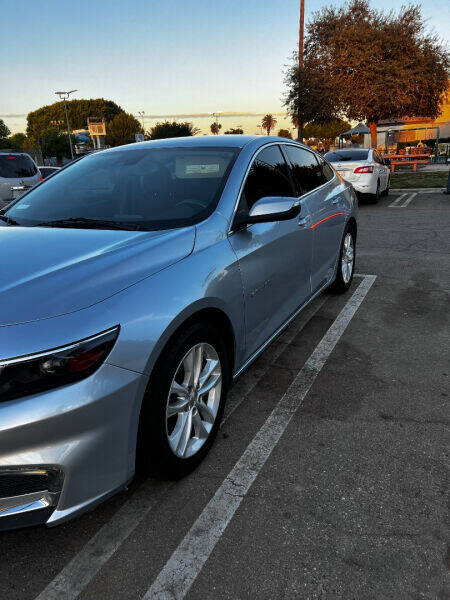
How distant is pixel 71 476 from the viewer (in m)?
1.71

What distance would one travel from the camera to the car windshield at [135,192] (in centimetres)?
269

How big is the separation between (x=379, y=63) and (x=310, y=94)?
123 inches

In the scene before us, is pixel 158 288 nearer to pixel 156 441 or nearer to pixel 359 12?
pixel 156 441

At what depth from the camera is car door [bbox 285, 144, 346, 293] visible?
3877 mm

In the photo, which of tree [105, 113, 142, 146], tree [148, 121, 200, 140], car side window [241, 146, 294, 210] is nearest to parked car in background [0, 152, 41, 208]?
car side window [241, 146, 294, 210]

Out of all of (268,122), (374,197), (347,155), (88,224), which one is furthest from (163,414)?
(268,122)

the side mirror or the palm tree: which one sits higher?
the palm tree

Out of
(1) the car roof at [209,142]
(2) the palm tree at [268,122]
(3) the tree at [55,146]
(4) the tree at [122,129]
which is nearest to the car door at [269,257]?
(1) the car roof at [209,142]

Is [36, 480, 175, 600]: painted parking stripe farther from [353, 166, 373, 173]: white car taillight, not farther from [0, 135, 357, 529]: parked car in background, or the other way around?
[353, 166, 373, 173]: white car taillight

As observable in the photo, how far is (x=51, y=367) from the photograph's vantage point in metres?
1.64

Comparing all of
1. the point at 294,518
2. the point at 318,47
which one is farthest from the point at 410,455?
the point at 318,47

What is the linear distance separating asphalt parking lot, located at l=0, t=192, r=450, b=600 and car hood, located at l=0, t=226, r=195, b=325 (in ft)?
3.34

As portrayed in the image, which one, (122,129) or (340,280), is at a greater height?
(122,129)

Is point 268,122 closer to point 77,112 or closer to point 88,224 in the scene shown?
point 77,112
